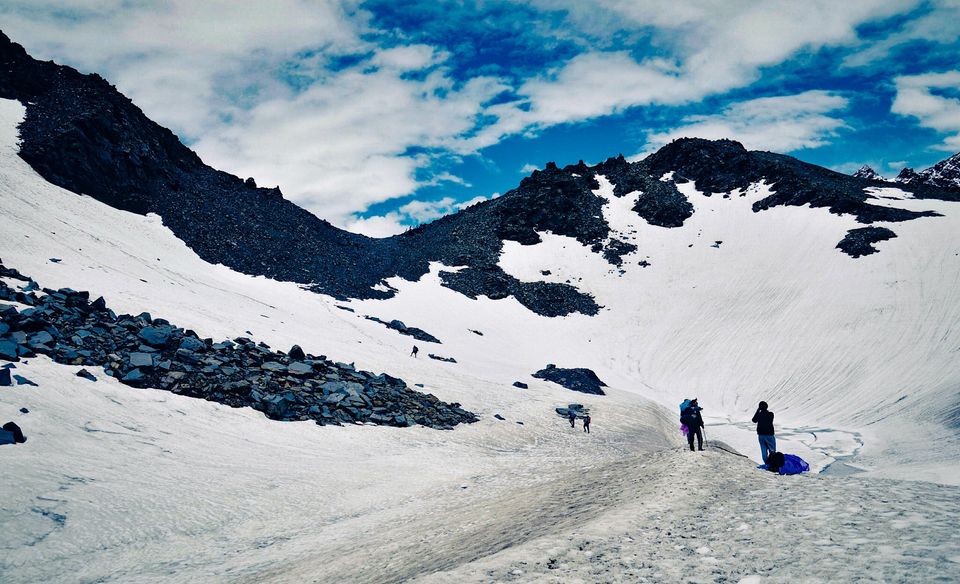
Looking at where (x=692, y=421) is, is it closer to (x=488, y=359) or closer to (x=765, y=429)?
(x=765, y=429)

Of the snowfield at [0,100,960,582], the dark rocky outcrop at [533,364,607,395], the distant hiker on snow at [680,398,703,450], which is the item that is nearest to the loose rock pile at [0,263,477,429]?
the snowfield at [0,100,960,582]

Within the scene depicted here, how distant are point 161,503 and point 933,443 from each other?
31.5 metres

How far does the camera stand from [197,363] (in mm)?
22906

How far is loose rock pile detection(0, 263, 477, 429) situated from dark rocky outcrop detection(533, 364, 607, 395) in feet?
54.6

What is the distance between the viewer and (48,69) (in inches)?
2475

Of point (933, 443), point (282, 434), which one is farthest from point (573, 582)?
point (933, 443)

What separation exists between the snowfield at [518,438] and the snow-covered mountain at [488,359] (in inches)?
4.7

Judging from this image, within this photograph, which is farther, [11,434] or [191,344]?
[191,344]

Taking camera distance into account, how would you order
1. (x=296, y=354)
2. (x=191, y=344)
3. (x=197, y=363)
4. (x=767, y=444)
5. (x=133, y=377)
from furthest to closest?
(x=296, y=354), (x=191, y=344), (x=197, y=363), (x=133, y=377), (x=767, y=444)

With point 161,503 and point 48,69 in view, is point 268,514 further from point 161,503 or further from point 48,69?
point 48,69

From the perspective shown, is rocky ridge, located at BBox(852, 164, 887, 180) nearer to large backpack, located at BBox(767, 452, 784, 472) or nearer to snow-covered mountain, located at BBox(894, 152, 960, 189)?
snow-covered mountain, located at BBox(894, 152, 960, 189)

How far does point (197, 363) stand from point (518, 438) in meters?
15.8

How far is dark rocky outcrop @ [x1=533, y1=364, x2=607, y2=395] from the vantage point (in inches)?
1708

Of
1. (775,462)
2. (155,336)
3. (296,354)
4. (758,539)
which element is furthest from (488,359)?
(758,539)
